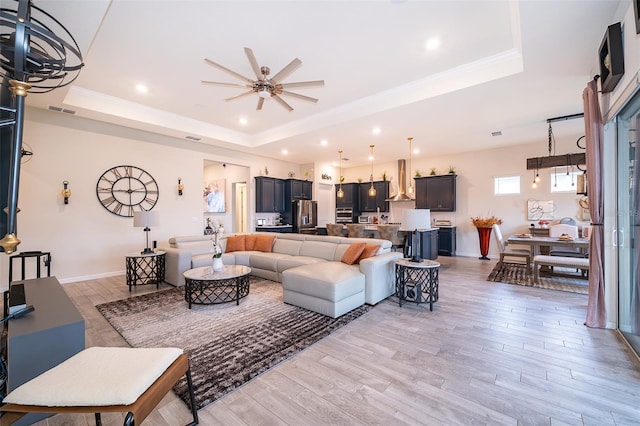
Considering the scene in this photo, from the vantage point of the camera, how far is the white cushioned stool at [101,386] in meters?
1.12

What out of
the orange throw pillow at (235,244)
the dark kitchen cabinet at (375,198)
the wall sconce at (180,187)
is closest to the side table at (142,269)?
the orange throw pillow at (235,244)

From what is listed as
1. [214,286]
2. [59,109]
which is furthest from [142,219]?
[59,109]

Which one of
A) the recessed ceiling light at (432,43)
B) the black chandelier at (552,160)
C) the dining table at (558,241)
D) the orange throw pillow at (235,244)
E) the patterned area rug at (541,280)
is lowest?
the patterned area rug at (541,280)

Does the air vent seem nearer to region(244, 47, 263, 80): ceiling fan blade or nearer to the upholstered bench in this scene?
region(244, 47, 263, 80): ceiling fan blade

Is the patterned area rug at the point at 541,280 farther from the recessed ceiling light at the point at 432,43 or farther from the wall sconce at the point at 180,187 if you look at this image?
the wall sconce at the point at 180,187

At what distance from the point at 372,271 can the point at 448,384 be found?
1.72 m

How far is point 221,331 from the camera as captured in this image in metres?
2.88

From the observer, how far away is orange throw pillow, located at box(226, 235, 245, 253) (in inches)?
227

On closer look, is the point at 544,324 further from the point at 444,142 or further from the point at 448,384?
the point at 444,142

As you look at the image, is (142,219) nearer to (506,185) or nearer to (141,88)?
(141,88)

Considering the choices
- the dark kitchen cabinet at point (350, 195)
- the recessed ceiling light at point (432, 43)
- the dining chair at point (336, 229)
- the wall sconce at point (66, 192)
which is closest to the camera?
the recessed ceiling light at point (432, 43)

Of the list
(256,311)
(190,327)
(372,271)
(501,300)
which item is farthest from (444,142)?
(190,327)

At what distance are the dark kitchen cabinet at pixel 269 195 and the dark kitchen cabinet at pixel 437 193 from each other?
173 inches

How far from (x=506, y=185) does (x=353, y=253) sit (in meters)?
5.93
